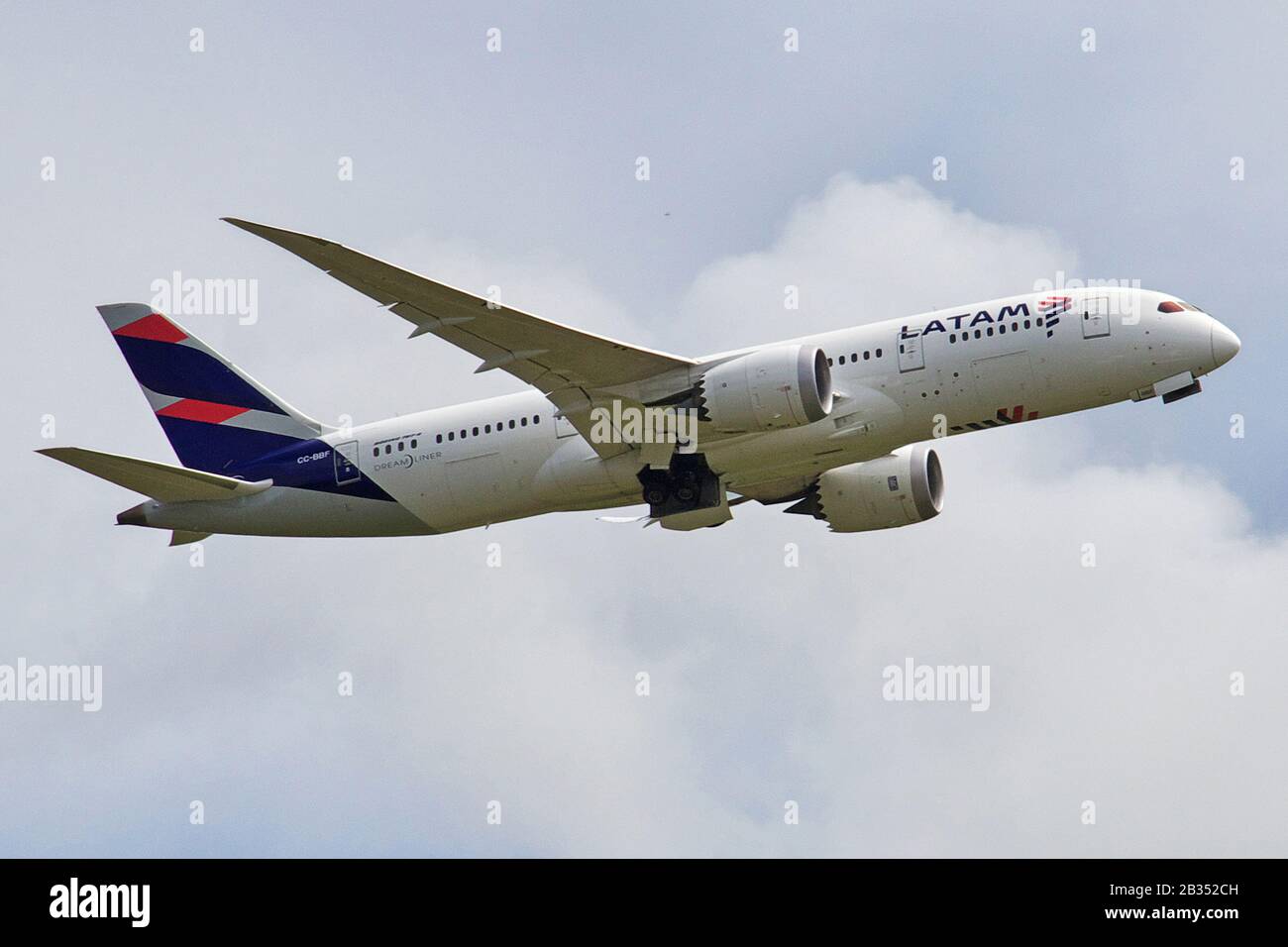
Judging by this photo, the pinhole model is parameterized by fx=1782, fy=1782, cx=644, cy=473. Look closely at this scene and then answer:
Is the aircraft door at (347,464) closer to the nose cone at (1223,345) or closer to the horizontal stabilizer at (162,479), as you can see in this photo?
the horizontal stabilizer at (162,479)

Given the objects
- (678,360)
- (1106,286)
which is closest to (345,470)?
(678,360)

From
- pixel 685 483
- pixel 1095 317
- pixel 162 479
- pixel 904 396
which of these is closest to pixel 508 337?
pixel 685 483

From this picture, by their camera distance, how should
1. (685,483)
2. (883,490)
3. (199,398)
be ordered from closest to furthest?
(685,483) < (883,490) < (199,398)

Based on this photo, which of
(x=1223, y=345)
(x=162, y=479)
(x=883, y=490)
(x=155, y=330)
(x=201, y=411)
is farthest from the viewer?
(x=155, y=330)

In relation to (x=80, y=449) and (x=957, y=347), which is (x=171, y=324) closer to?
(x=80, y=449)

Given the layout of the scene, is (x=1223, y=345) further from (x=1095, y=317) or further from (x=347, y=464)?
(x=347, y=464)

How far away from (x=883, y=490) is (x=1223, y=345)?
9800 mm

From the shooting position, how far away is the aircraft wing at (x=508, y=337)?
123 ft

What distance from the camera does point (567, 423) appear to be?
43000 mm

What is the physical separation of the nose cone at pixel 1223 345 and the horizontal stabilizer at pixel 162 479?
2324cm

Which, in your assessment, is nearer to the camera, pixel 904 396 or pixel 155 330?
pixel 904 396

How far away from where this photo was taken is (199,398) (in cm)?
4816

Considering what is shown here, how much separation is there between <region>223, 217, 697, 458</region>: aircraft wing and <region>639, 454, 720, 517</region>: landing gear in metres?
1.16

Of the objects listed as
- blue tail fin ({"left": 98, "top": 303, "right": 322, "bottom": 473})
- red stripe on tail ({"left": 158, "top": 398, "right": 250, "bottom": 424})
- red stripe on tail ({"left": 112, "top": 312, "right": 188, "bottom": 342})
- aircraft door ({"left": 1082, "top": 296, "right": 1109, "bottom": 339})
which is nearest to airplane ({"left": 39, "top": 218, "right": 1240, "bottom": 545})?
aircraft door ({"left": 1082, "top": 296, "right": 1109, "bottom": 339})
